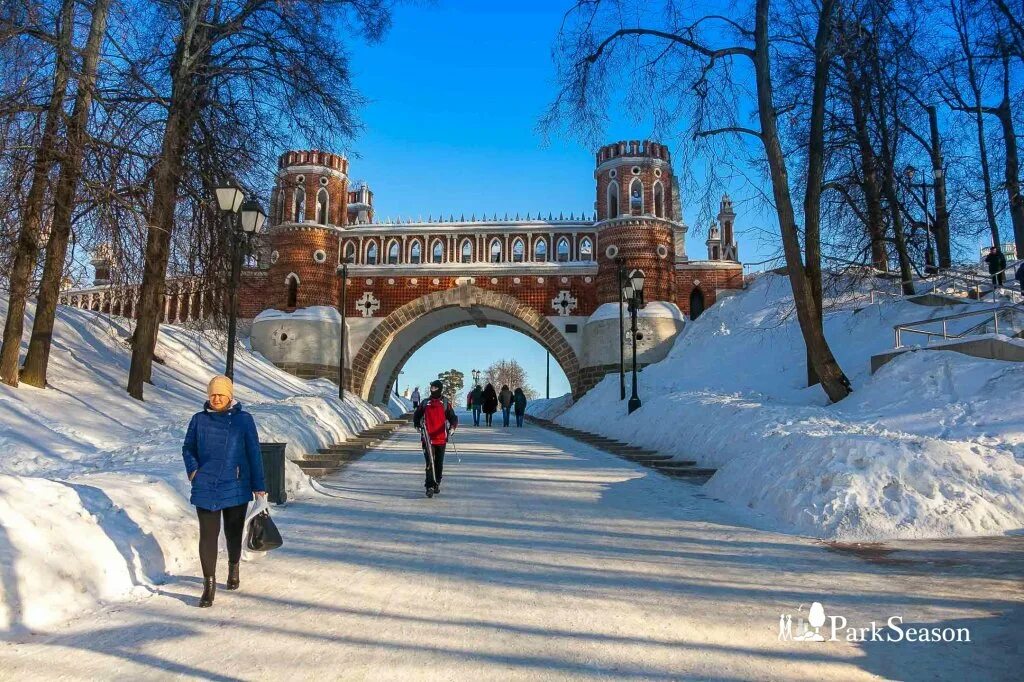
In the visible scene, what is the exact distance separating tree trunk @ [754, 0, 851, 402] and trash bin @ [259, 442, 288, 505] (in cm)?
943

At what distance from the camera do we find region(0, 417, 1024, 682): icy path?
10.5 feet

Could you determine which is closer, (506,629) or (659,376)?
(506,629)

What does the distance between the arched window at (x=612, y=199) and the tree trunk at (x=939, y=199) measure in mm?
13940

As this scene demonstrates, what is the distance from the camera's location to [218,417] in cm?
438

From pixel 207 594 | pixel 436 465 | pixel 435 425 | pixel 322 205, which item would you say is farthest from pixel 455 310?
pixel 207 594

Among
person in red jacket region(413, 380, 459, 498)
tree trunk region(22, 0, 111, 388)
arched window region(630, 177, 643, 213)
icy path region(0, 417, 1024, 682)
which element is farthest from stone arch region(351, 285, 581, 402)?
icy path region(0, 417, 1024, 682)

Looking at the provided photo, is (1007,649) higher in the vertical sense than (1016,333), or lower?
lower

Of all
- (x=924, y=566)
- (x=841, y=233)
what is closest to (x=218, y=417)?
(x=924, y=566)

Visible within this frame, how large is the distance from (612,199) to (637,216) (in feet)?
5.88

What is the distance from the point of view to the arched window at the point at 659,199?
31.5 m

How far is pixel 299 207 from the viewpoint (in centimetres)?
3284

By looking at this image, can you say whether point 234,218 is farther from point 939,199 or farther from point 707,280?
point 707,280

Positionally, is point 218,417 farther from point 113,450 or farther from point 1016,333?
point 1016,333

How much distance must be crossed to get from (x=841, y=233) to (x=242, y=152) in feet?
47.9
